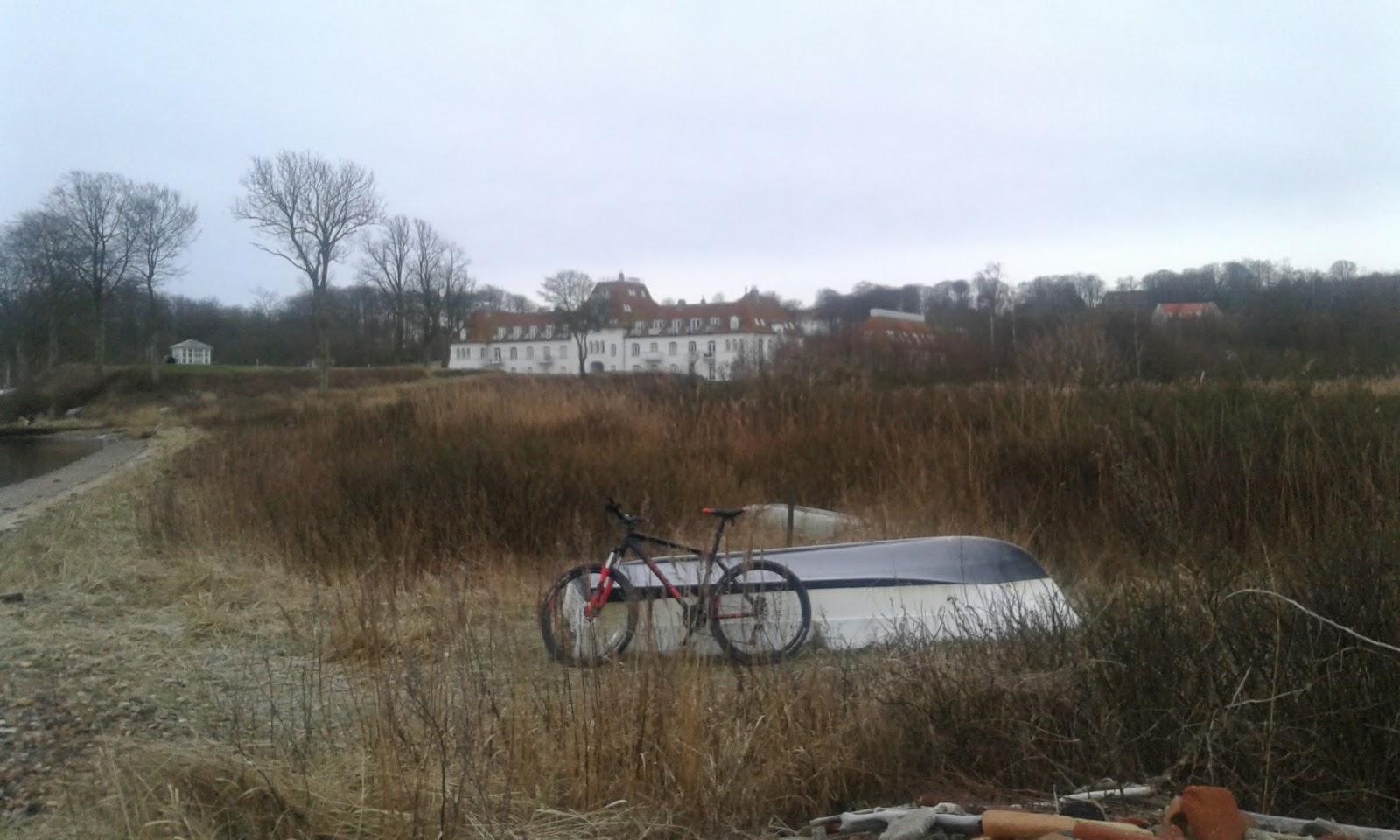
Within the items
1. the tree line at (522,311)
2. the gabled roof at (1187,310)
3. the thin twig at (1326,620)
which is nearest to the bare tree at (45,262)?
the tree line at (522,311)

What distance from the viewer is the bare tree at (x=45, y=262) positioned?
167 feet

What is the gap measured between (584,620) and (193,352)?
262ft

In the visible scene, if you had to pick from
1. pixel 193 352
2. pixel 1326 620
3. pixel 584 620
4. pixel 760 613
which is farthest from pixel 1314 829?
pixel 193 352

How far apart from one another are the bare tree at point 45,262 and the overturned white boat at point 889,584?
180 ft

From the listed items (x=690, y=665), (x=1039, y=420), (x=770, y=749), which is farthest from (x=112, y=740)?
(x=1039, y=420)

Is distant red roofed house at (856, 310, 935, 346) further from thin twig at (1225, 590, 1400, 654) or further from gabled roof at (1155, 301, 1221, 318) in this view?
thin twig at (1225, 590, 1400, 654)

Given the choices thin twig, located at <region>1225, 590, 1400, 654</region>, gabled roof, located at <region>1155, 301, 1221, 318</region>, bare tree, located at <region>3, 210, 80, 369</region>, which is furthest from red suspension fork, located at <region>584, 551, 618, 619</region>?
bare tree, located at <region>3, 210, 80, 369</region>

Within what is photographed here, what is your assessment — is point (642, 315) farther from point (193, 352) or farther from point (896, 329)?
point (896, 329)

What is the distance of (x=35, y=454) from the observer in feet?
117

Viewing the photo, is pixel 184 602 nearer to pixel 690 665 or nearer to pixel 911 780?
pixel 690 665

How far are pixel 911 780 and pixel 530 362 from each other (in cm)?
7164

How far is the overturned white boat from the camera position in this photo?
561 cm

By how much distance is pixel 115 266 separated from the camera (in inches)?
2133

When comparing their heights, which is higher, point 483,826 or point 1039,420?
point 1039,420
